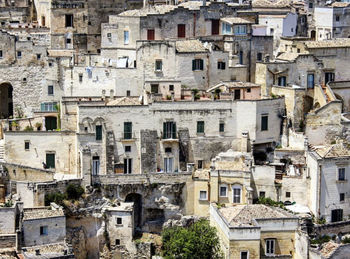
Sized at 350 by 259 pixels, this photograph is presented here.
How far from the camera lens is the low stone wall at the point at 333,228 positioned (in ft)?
227

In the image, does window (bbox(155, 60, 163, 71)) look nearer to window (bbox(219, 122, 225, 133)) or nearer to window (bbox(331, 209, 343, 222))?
window (bbox(219, 122, 225, 133))

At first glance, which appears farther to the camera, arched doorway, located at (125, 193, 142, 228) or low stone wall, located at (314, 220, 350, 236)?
arched doorway, located at (125, 193, 142, 228)

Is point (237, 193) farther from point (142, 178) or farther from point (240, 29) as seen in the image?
point (240, 29)

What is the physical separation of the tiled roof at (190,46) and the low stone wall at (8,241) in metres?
20.8

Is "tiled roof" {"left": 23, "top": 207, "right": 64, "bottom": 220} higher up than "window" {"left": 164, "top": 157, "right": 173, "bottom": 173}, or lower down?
lower down

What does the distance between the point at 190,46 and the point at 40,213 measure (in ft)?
64.2

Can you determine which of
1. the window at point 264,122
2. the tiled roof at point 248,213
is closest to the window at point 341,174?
the tiled roof at point 248,213

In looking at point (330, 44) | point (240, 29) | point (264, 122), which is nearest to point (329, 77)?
point (330, 44)

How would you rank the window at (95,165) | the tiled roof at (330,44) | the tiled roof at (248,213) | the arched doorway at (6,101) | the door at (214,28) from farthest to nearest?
the arched doorway at (6,101) < the door at (214,28) < the tiled roof at (330,44) < the window at (95,165) < the tiled roof at (248,213)

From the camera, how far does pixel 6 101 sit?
279 ft

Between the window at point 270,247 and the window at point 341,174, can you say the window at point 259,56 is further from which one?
the window at point 270,247

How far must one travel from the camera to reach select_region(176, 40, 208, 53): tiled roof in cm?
7769

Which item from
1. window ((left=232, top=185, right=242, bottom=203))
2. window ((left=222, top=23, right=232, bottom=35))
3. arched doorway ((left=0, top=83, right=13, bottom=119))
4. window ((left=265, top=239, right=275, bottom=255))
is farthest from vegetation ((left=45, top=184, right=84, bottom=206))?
window ((left=222, top=23, right=232, bottom=35))

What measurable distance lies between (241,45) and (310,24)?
57.9 feet
